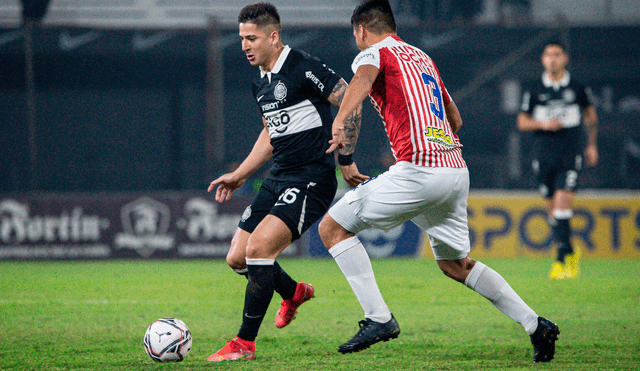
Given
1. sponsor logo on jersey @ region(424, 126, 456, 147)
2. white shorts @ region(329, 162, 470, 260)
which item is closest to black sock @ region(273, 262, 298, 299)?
white shorts @ region(329, 162, 470, 260)

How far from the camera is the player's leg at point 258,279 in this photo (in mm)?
4281

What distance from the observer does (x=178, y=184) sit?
16.8 m

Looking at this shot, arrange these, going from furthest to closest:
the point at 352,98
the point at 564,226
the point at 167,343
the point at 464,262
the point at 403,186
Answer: the point at 564,226, the point at 464,262, the point at 167,343, the point at 403,186, the point at 352,98

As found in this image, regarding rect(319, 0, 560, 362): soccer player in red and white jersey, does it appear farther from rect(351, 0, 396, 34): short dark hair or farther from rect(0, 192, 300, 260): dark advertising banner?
rect(0, 192, 300, 260): dark advertising banner

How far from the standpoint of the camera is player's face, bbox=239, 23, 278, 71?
15.1ft

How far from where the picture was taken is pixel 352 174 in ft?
14.1

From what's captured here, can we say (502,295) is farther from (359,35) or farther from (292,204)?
(359,35)

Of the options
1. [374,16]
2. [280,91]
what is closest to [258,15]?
[280,91]

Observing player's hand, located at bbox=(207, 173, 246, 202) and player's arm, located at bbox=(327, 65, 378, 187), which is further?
player's hand, located at bbox=(207, 173, 246, 202)

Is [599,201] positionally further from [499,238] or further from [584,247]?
[499,238]

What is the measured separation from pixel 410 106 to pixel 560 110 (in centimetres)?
513

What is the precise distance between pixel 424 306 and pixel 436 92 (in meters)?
2.80

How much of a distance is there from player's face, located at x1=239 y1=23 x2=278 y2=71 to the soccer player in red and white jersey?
0.65 m

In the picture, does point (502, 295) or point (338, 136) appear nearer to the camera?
point (338, 136)
